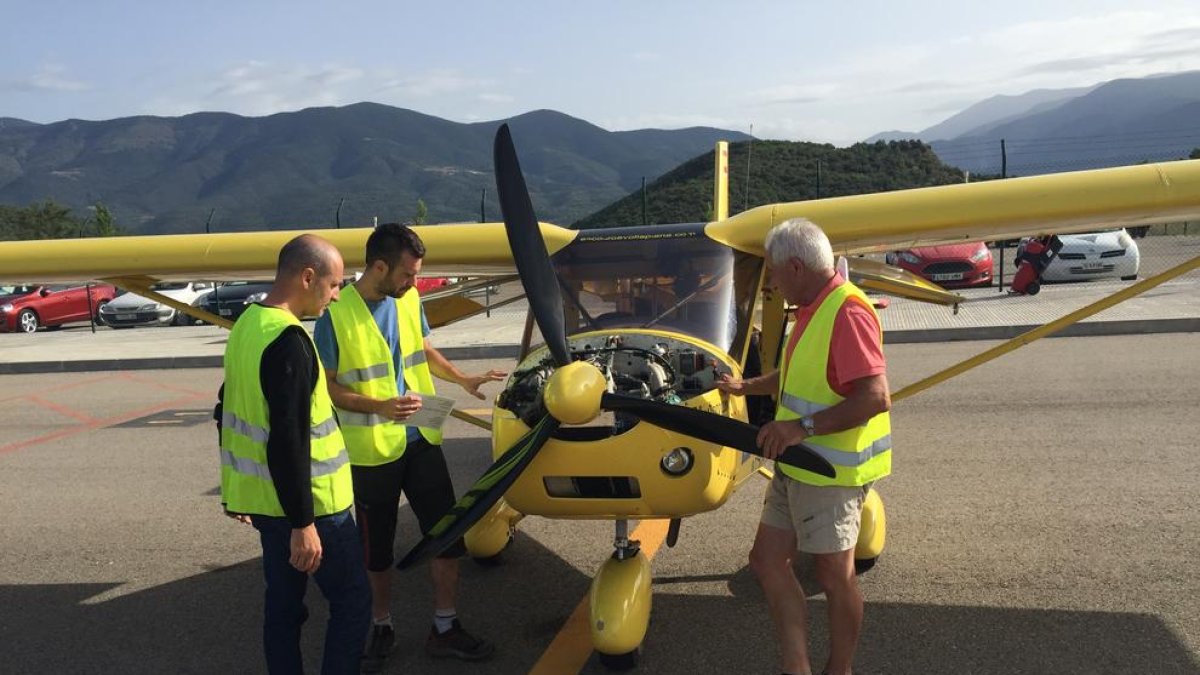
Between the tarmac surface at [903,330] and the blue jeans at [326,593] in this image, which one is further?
the tarmac surface at [903,330]

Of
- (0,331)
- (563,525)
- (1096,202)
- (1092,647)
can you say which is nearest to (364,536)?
(563,525)

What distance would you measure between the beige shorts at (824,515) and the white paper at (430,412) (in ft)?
4.63

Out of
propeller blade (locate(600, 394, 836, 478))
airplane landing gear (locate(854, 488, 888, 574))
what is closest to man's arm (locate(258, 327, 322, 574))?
propeller blade (locate(600, 394, 836, 478))

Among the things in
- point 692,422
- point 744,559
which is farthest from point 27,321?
point 692,422

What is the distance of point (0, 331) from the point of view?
67.6ft

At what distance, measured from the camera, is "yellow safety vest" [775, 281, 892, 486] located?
9.61ft

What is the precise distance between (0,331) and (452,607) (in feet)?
70.7

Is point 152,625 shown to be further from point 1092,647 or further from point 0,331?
point 0,331

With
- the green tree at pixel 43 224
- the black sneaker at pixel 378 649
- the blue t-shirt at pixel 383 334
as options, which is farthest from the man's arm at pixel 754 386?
the green tree at pixel 43 224

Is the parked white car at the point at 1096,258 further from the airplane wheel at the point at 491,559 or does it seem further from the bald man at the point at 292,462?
the bald man at the point at 292,462

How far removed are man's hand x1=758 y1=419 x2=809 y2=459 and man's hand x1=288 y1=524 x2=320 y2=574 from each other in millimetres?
1468

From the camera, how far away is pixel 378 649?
3689 mm

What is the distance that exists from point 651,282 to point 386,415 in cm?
160

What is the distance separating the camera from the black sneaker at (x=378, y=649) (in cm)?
362
